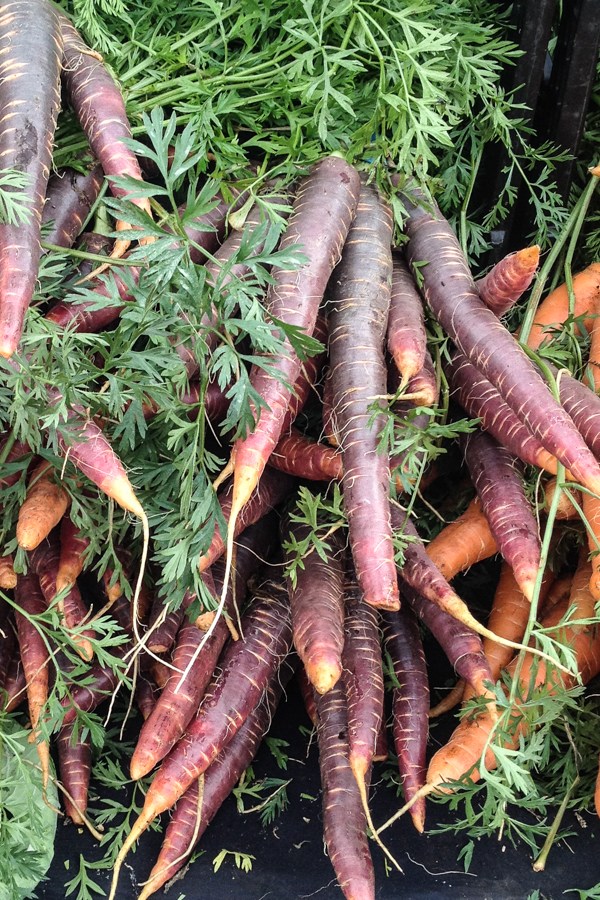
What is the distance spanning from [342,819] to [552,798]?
0.41 metres

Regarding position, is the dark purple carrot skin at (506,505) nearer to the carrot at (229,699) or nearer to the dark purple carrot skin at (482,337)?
the dark purple carrot skin at (482,337)

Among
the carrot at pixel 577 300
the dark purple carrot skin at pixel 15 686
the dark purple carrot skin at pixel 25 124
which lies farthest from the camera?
the carrot at pixel 577 300

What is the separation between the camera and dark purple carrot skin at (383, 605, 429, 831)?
60.2 inches

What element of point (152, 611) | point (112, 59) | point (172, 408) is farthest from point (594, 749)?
point (112, 59)

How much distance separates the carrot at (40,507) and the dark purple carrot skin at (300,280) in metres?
0.36

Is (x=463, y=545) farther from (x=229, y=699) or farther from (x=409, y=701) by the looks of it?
(x=229, y=699)

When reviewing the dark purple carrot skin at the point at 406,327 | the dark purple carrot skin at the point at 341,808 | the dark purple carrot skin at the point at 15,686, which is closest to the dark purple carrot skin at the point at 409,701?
the dark purple carrot skin at the point at 341,808

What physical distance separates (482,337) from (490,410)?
0.52 feet

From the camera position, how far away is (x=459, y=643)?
158 centimetres

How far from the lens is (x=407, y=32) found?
5.17ft

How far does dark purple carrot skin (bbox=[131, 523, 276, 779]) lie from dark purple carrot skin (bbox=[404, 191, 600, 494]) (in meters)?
0.61

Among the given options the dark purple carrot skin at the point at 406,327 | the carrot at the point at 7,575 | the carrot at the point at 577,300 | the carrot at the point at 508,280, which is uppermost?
the carrot at the point at 508,280

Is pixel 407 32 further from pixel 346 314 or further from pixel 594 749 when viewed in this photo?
pixel 594 749

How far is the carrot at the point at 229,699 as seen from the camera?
1497mm
